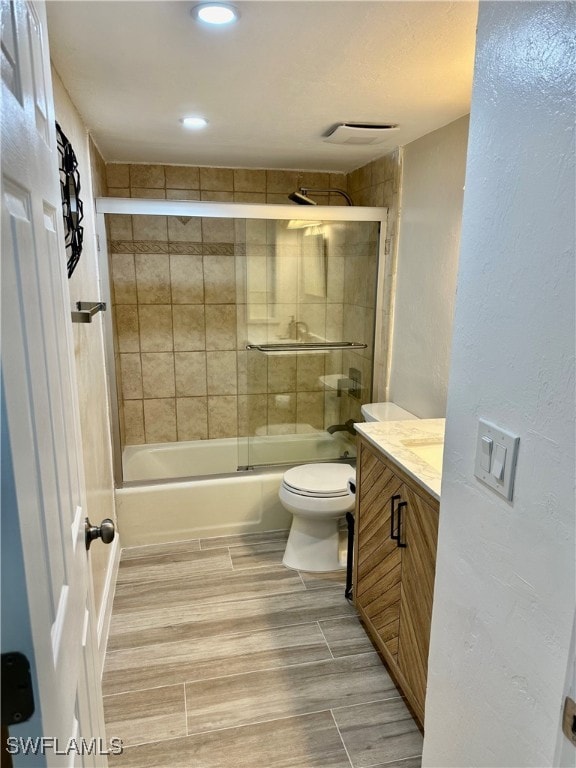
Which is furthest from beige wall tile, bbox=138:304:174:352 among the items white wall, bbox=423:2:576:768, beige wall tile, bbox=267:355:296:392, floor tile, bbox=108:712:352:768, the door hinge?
the door hinge

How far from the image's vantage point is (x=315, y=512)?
98.5 inches

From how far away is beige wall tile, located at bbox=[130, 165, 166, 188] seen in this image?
123 inches

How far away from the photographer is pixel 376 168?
293 cm

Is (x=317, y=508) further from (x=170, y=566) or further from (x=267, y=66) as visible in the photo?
(x=267, y=66)

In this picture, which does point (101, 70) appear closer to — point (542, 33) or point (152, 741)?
point (542, 33)

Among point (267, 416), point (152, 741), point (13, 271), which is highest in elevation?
point (13, 271)

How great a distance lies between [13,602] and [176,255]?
10.2ft

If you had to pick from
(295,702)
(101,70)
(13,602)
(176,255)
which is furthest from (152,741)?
(176,255)

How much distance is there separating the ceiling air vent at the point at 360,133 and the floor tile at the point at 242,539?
225 centimetres

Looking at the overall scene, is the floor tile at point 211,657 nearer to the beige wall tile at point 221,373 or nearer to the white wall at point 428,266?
the white wall at point 428,266

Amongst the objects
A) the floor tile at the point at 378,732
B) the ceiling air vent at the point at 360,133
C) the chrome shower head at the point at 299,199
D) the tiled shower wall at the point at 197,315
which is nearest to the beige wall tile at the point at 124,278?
the tiled shower wall at the point at 197,315

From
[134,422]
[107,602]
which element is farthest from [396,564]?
[134,422]

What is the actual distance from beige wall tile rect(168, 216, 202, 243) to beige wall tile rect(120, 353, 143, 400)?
87 centimetres

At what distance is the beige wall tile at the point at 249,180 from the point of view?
10.7 ft
